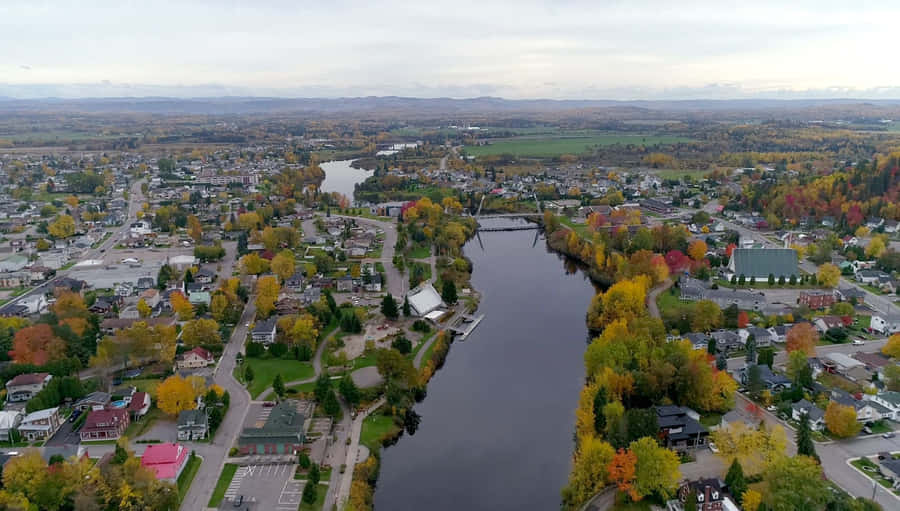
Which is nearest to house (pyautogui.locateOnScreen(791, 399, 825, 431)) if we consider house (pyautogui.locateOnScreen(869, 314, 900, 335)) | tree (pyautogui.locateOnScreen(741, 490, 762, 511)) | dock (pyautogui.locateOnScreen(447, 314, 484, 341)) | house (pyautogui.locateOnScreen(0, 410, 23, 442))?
tree (pyautogui.locateOnScreen(741, 490, 762, 511))

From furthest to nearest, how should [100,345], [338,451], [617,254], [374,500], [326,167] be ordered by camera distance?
1. [326,167]
2. [617,254]
3. [100,345]
4. [338,451]
5. [374,500]

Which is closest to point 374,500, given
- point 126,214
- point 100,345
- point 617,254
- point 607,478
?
point 607,478

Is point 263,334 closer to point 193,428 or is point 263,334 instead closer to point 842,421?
point 193,428

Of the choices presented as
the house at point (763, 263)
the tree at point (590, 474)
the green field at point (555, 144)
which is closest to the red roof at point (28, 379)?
the tree at point (590, 474)

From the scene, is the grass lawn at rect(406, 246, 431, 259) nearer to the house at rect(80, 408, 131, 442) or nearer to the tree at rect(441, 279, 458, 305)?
the tree at rect(441, 279, 458, 305)

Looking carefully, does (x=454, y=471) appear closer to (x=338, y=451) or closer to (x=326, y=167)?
(x=338, y=451)
